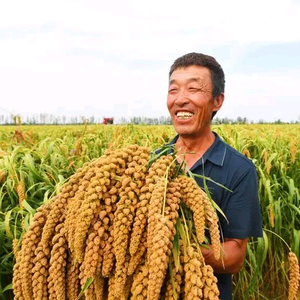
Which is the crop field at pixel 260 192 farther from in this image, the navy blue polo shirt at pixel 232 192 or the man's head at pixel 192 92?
the man's head at pixel 192 92

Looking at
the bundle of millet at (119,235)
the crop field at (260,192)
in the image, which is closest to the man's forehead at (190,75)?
the bundle of millet at (119,235)

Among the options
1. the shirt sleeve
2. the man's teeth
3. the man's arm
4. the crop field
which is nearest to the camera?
the man's arm

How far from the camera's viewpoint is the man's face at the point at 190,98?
1.83 meters

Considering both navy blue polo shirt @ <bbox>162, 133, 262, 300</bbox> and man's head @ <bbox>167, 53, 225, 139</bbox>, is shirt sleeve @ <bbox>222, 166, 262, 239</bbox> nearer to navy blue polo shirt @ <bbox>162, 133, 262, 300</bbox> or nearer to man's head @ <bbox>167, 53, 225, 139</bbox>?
navy blue polo shirt @ <bbox>162, 133, 262, 300</bbox>

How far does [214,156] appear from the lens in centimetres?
191

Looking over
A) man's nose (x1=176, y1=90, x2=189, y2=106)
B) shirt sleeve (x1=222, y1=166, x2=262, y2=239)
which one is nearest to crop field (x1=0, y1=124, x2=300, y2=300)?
shirt sleeve (x1=222, y1=166, x2=262, y2=239)

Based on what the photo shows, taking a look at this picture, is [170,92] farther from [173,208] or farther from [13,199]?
[13,199]

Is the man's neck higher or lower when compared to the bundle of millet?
higher

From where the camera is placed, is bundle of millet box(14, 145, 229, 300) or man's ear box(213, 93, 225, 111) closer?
bundle of millet box(14, 145, 229, 300)

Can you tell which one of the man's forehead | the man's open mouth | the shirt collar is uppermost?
the man's forehead

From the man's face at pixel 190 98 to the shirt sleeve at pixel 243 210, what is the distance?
321mm

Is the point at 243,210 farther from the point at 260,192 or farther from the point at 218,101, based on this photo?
the point at 260,192

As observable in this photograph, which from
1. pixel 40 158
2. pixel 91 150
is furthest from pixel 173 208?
pixel 91 150

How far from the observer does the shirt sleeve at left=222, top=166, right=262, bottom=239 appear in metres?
1.75
